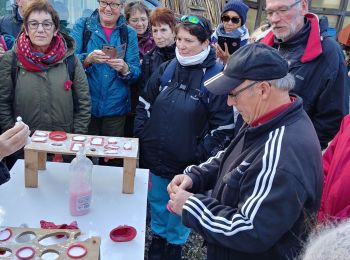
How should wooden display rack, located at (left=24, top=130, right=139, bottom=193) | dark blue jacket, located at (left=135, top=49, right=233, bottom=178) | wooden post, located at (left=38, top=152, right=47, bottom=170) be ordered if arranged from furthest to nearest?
dark blue jacket, located at (left=135, top=49, right=233, bottom=178), wooden post, located at (left=38, top=152, right=47, bottom=170), wooden display rack, located at (left=24, top=130, right=139, bottom=193)

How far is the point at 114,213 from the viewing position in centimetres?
213

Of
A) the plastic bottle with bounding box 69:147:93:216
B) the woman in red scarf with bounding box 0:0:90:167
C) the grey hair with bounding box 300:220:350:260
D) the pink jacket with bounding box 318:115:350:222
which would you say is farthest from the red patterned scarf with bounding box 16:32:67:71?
the grey hair with bounding box 300:220:350:260

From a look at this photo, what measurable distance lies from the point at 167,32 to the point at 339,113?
5.25 ft

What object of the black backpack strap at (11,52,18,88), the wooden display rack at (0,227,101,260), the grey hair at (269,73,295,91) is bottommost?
the wooden display rack at (0,227,101,260)

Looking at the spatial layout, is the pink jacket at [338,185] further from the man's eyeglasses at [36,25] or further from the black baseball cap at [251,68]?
the man's eyeglasses at [36,25]

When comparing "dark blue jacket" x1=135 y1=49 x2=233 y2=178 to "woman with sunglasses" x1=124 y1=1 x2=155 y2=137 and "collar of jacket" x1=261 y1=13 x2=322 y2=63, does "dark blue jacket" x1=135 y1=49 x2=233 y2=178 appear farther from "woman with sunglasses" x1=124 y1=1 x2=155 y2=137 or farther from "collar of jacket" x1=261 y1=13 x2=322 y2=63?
"woman with sunglasses" x1=124 y1=1 x2=155 y2=137

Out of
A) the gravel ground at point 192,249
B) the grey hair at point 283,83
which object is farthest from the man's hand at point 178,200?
the gravel ground at point 192,249

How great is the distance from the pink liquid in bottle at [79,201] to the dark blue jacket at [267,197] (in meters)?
0.64

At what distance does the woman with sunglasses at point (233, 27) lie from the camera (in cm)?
358

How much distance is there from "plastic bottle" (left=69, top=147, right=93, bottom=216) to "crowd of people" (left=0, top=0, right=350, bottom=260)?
33 cm

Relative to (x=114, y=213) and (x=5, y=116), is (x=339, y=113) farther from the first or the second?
(x=5, y=116)

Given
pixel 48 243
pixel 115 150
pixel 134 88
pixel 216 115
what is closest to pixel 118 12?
pixel 134 88

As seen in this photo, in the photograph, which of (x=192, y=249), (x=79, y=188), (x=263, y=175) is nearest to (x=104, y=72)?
(x=79, y=188)

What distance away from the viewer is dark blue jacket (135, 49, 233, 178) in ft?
8.96
